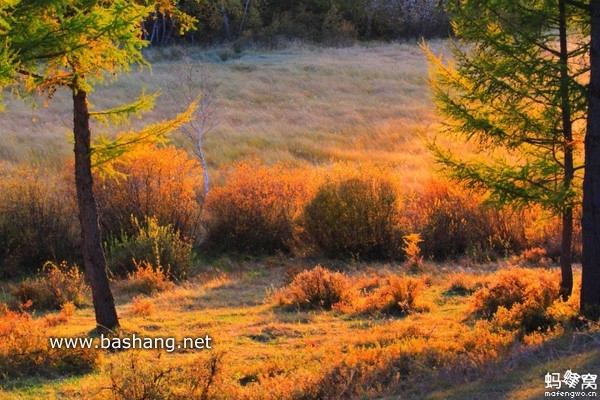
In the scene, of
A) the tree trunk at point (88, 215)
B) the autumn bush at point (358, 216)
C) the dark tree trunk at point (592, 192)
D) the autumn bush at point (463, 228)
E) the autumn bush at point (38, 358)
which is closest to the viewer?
the autumn bush at point (38, 358)

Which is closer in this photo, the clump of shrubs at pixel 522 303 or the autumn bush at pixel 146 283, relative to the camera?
the clump of shrubs at pixel 522 303

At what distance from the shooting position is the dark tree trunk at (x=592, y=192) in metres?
8.98

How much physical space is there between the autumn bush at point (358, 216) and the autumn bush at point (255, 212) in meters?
1.19

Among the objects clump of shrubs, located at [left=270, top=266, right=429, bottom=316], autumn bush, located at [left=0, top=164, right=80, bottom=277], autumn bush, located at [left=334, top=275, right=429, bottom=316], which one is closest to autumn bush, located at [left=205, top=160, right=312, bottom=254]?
autumn bush, located at [left=0, top=164, right=80, bottom=277]

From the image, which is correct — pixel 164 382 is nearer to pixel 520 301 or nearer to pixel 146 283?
pixel 520 301

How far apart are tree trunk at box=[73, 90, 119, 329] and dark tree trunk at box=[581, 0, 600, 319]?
256 inches

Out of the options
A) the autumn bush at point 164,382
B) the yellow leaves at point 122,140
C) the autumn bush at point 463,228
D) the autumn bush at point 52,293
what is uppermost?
the yellow leaves at point 122,140

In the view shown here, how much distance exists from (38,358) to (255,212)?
11.7 metres

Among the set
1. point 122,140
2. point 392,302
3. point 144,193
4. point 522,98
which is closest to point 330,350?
point 392,302

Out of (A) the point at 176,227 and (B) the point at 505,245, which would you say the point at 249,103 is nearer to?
(A) the point at 176,227

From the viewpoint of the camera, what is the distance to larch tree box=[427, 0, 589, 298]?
412 inches

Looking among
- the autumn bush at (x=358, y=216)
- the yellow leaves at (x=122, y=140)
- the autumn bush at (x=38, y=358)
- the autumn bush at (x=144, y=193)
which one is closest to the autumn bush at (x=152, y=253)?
the autumn bush at (x=144, y=193)

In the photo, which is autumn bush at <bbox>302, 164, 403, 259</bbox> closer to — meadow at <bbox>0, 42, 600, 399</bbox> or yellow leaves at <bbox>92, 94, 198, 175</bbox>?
meadow at <bbox>0, 42, 600, 399</bbox>

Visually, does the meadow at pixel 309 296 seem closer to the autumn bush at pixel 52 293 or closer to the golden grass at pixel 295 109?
the autumn bush at pixel 52 293
